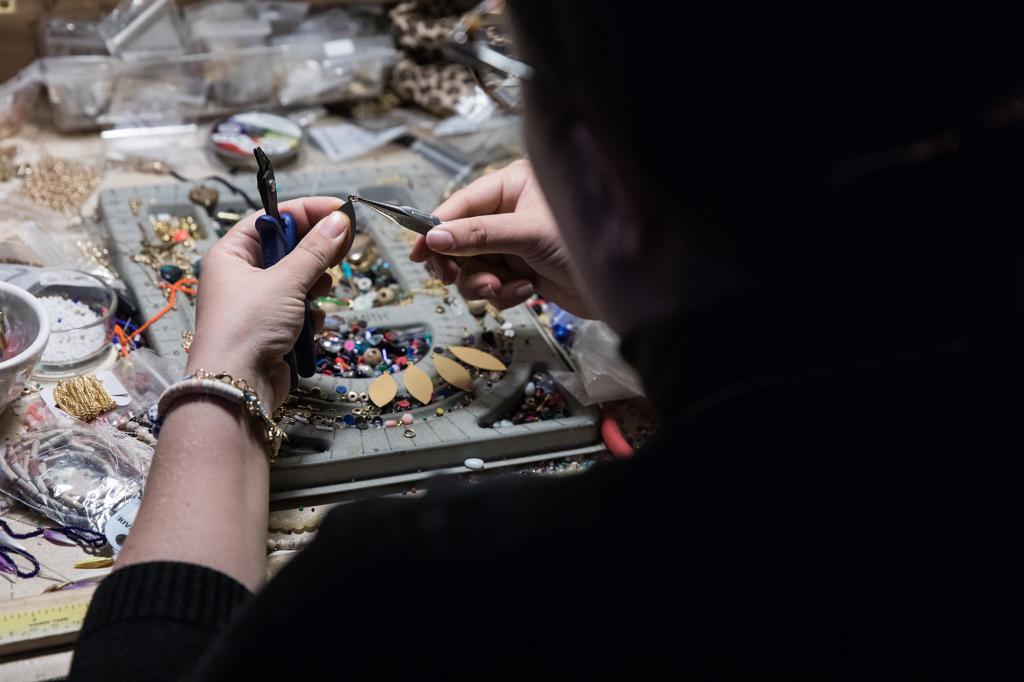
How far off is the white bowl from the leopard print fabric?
0.89 metres

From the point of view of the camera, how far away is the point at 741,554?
0.47 metres

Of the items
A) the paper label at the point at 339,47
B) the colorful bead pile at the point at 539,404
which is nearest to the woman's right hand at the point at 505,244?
the colorful bead pile at the point at 539,404

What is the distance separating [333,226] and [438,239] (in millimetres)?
127

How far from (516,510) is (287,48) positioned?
4.25 feet

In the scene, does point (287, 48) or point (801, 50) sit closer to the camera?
point (801, 50)

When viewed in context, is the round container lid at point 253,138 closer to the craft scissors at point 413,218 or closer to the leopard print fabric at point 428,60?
the leopard print fabric at point 428,60

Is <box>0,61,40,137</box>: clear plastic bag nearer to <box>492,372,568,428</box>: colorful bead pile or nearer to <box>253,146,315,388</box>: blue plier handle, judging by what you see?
<box>253,146,315,388</box>: blue plier handle

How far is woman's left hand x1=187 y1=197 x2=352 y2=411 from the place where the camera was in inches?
35.1

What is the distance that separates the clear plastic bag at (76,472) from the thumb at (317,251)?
236 millimetres

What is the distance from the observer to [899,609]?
0.48 meters

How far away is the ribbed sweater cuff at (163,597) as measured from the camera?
27.6 inches

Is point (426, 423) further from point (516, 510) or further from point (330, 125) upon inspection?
point (330, 125)

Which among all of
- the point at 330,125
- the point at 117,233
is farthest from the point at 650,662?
the point at 330,125

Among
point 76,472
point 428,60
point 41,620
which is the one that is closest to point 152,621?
point 41,620
